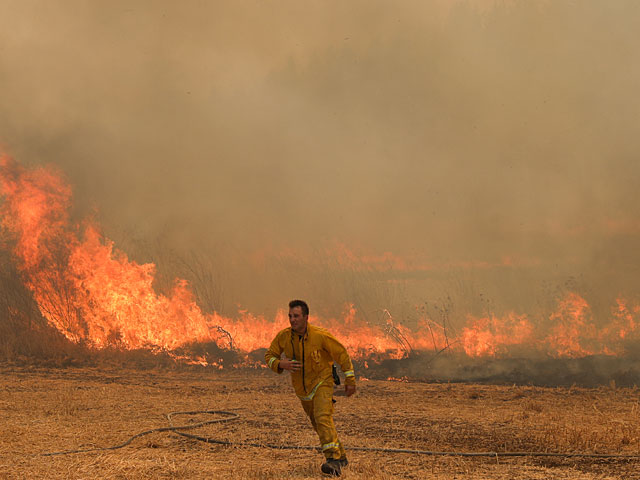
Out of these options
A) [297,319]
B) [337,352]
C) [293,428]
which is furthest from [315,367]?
[293,428]

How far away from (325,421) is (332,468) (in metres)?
0.68

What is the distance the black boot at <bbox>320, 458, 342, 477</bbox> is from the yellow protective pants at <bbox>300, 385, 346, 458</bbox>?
85mm

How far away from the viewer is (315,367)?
8984 millimetres

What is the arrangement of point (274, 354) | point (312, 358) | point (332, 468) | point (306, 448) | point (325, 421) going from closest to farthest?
point (332, 468) < point (325, 421) < point (312, 358) < point (274, 354) < point (306, 448)

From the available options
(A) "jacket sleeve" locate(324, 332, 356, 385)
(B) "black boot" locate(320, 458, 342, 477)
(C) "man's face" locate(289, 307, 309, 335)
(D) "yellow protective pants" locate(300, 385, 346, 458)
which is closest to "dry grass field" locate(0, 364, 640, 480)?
(B) "black boot" locate(320, 458, 342, 477)

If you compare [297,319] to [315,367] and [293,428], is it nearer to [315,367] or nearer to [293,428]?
[315,367]

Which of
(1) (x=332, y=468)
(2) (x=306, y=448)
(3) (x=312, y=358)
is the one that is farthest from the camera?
(2) (x=306, y=448)

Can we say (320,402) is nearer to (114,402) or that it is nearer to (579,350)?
(114,402)

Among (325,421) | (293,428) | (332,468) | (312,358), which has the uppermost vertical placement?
(312,358)

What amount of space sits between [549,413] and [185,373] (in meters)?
17.5

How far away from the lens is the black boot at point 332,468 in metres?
8.62

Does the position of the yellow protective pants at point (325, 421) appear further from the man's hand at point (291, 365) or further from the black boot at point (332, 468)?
the man's hand at point (291, 365)

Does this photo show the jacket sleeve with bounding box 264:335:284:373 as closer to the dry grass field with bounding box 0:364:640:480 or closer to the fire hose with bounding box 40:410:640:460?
the dry grass field with bounding box 0:364:640:480

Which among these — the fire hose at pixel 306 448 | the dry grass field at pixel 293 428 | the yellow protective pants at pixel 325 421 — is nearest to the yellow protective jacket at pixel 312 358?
the yellow protective pants at pixel 325 421
